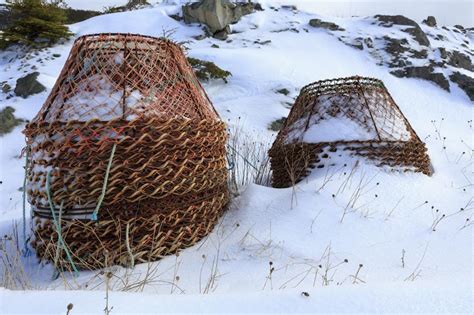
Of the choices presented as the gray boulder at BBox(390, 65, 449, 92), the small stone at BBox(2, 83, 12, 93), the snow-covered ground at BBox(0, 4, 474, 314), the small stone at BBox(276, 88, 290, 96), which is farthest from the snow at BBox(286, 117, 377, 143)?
the gray boulder at BBox(390, 65, 449, 92)

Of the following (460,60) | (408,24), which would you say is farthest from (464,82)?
(408,24)

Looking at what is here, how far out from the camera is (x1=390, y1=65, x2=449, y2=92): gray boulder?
11286 millimetres

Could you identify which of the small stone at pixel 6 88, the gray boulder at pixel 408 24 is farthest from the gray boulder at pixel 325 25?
the small stone at pixel 6 88

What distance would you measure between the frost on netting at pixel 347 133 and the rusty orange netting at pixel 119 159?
1002mm

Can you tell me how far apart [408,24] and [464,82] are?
4308mm

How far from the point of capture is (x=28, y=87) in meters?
8.02

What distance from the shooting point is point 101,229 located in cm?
184

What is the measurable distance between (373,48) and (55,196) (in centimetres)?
1334

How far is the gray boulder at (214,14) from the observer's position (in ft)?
43.6

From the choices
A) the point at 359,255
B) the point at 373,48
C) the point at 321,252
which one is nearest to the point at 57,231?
the point at 321,252

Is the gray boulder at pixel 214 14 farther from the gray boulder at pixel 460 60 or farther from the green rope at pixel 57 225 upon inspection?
the green rope at pixel 57 225

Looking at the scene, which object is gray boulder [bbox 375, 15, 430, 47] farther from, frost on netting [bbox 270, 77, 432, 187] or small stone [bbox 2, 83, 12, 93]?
small stone [bbox 2, 83, 12, 93]

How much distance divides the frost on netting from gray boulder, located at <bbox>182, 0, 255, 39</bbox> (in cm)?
1074

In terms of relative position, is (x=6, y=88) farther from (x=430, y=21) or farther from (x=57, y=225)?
(x=430, y=21)
